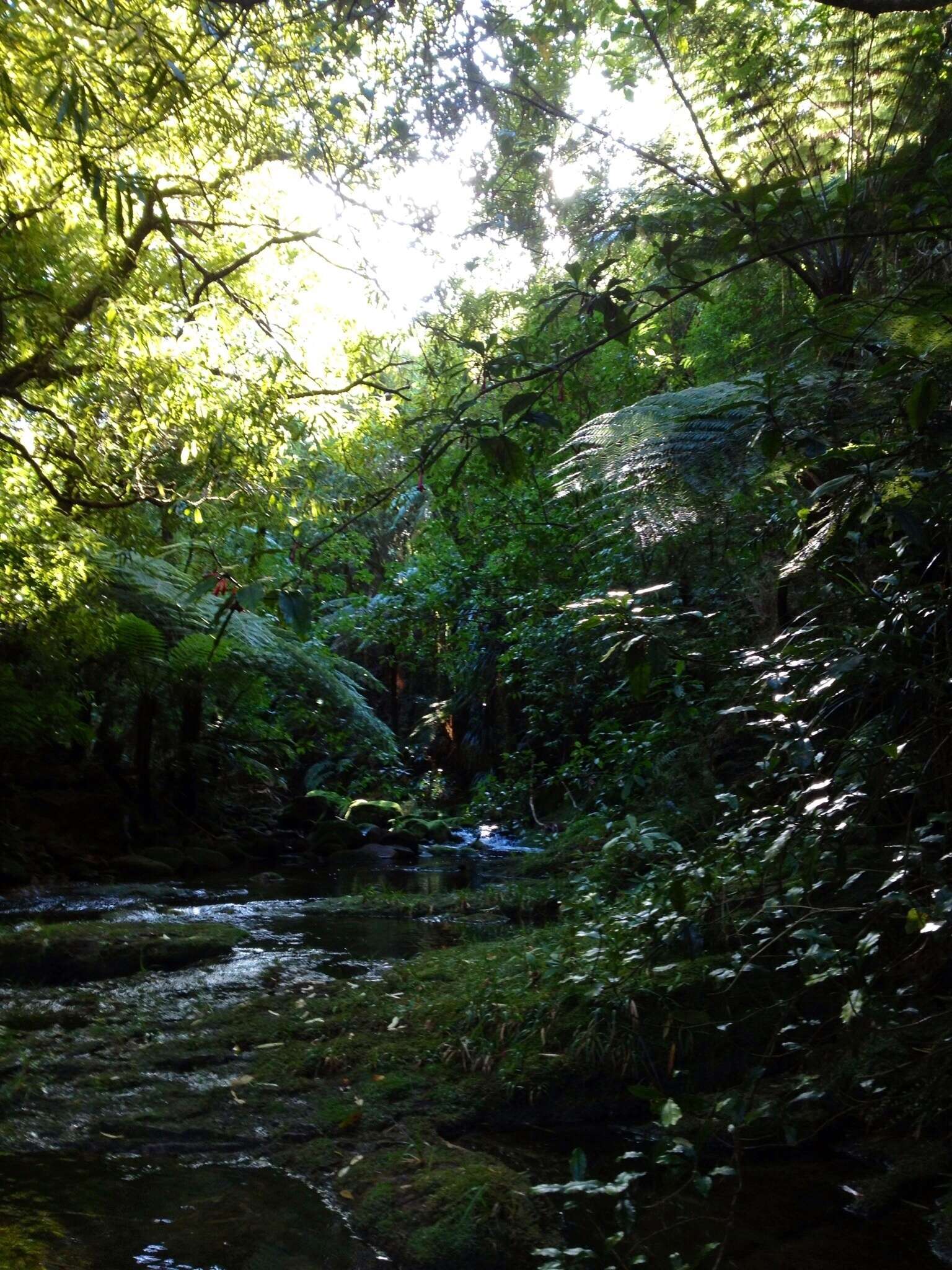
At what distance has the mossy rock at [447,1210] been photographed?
225 cm

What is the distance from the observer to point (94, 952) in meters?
4.57

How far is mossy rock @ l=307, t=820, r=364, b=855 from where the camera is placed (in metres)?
10.8

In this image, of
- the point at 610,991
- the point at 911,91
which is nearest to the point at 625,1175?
the point at 610,991

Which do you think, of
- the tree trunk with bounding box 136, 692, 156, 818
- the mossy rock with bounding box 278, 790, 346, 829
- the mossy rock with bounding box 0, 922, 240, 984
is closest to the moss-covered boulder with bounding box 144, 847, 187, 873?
the tree trunk with bounding box 136, 692, 156, 818

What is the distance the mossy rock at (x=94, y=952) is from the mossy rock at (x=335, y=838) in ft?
19.3

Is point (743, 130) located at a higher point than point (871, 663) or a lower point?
higher

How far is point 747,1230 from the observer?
240 centimetres

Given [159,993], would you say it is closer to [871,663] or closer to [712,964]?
[712,964]

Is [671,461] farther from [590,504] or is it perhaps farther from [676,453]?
[590,504]

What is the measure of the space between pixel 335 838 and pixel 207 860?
72.5 inches

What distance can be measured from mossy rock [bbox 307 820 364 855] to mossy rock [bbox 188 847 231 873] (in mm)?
1377

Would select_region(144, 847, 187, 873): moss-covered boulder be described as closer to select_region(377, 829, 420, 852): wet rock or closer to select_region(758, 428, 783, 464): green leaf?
select_region(377, 829, 420, 852): wet rock

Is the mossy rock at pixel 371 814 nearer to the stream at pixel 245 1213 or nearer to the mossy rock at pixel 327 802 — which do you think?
the mossy rock at pixel 327 802

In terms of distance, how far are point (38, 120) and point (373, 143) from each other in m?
2.01
